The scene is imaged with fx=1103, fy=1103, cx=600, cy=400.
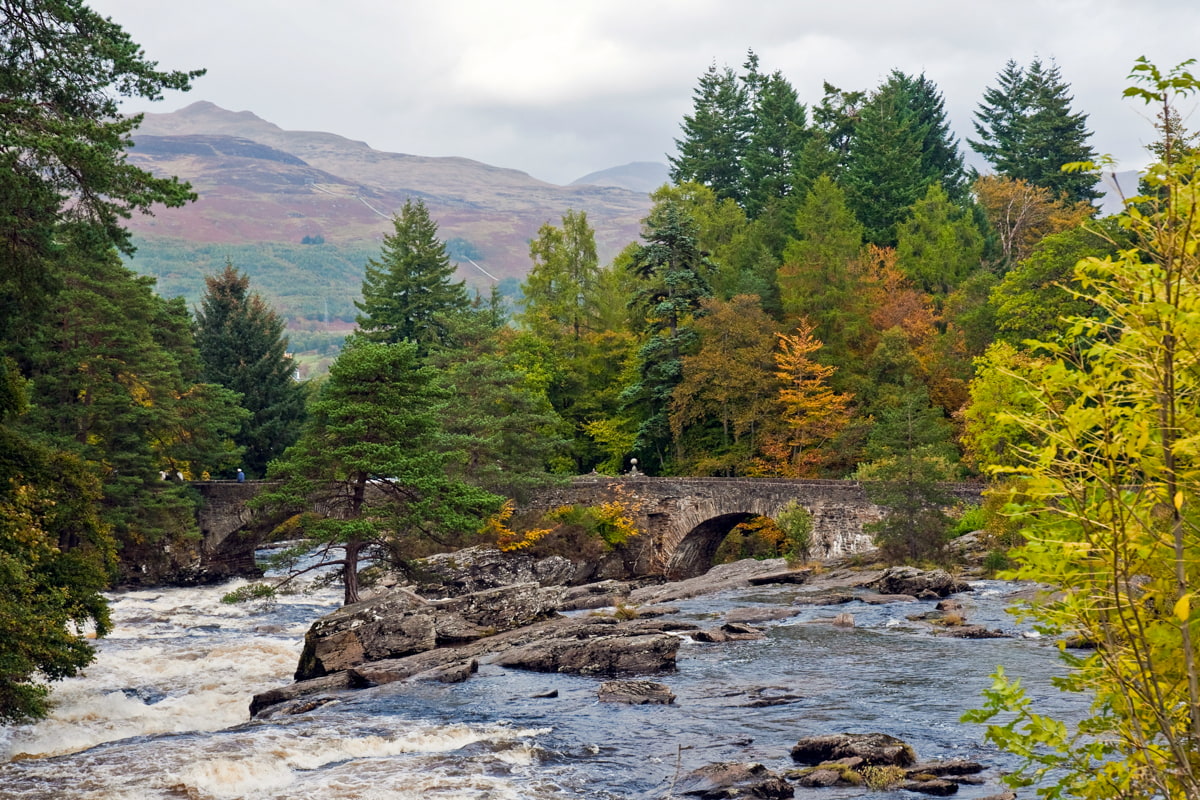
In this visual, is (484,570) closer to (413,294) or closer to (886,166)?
(413,294)

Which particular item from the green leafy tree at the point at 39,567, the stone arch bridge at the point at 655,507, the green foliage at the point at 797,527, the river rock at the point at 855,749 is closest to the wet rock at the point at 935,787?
the river rock at the point at 855,749

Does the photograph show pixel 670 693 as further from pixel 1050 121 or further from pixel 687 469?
pixel 1050 121

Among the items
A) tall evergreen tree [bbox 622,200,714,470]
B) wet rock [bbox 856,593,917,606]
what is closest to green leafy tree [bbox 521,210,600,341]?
tall evergreen tree [bbox 622,200,714,470]

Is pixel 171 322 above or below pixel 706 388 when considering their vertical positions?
above

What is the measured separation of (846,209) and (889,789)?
5479cm

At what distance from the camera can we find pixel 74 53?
1834cm

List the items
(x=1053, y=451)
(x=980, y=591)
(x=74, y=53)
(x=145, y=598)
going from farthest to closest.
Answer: (x=145, y=598) < (x=980, y=591) < (x=74, y=53) < (x=1053, y=451)

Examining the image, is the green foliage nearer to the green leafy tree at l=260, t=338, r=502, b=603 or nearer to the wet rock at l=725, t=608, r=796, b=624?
the wet rock at l=725, t=608, r=796, b=624

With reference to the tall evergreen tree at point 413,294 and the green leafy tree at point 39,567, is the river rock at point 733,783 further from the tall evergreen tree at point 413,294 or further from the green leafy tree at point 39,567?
the tall evergreen tree at point 413,294

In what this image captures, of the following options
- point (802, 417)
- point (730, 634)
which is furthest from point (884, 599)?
point (802, 417)

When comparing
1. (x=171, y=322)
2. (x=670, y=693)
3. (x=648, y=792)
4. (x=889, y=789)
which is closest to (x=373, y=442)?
(x=670, y=693)

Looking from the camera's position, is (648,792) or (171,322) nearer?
(648,792)

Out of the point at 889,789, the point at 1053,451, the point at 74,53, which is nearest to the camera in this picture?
the point at 1053,451

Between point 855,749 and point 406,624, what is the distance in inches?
507
